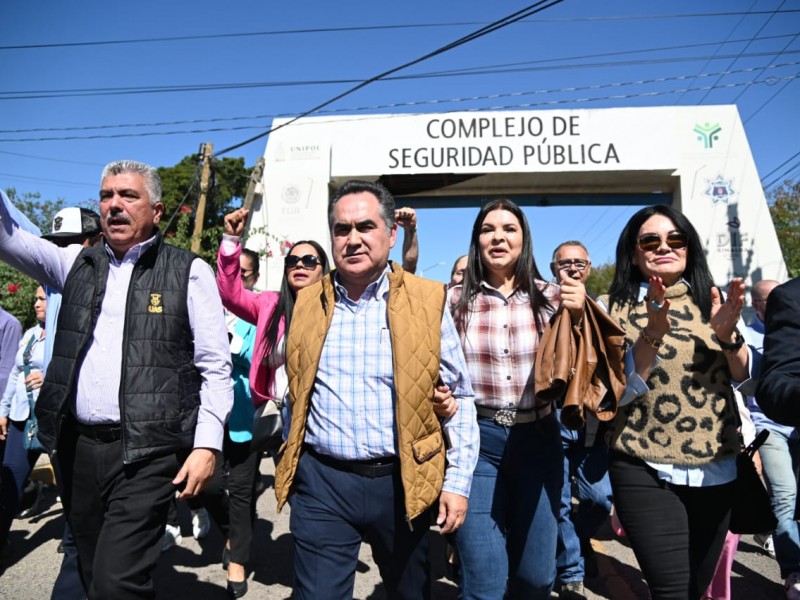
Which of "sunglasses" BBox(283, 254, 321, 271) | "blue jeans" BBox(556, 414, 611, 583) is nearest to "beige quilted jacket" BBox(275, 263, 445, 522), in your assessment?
"sunglasses" BBox(283, 254, 321, 271)

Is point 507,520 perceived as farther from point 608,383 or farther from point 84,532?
point 84,532

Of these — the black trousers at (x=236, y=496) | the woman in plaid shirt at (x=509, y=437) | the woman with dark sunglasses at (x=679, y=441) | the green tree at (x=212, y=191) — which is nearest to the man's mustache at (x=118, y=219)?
the woman in plaid shirt at (x=509, y=437)

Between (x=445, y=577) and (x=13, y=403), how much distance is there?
12.1 feet

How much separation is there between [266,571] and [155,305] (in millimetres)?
2764

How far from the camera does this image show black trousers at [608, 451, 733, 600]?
257cm

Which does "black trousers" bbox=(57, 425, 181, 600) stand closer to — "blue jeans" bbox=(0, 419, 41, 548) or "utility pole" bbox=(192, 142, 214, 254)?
"blue jeans" bbox=(0, 419, 41, 548)

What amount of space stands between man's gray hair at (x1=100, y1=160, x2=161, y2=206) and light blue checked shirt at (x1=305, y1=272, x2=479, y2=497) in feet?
3.37

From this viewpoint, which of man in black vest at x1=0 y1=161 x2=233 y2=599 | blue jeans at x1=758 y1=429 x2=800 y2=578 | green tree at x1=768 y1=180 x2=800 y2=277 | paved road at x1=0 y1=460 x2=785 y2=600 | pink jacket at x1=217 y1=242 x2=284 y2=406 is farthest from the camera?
green tree at x1=768 y1=180 x2=800 y2=277

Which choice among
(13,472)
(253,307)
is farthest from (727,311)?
(13,472)

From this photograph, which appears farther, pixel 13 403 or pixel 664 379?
pixel 13 403

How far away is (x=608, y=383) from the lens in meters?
2.57

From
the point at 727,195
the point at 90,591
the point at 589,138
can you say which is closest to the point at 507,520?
the point at 90,591

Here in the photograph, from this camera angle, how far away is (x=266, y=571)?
15.0ft

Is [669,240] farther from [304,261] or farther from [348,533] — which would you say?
[304,261]
